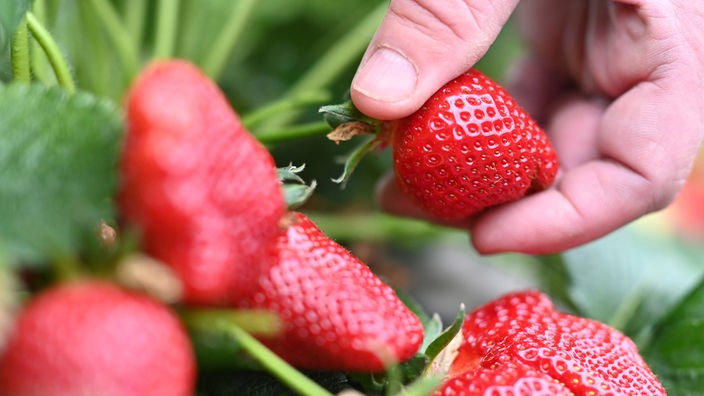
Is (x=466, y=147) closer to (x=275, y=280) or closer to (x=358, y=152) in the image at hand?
(x=358, y=152)

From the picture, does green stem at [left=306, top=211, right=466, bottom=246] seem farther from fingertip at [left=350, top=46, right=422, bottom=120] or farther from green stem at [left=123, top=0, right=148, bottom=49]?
fingertip at [left=350, top=46, right=422, bottom=120]

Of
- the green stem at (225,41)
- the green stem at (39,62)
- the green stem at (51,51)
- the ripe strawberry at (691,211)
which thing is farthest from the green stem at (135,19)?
the ripe strawberry at (691,211)

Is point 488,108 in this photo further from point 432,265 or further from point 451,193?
point 432,265

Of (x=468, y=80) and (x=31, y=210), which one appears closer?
(x=31, y=210)

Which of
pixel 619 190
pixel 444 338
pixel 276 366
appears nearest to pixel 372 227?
pixel 619 190

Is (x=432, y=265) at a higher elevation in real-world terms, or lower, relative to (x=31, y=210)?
lower

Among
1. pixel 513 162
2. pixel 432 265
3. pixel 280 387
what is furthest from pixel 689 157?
pixel 432 265
